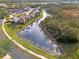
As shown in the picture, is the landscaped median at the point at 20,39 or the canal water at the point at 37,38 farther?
the canal water at the point at 37,38

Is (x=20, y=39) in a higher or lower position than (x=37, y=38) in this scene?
higher

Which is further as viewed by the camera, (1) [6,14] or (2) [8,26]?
(1) [6,14]

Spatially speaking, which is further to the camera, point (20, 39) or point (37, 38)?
point (37, 38)

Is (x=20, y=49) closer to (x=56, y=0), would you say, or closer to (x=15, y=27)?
(x=15, y=27)

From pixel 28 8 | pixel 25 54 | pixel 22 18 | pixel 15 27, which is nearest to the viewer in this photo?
pixel 25 54

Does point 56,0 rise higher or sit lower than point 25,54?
lower

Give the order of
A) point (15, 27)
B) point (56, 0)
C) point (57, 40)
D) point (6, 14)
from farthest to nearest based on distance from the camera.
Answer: point (56, 0)
point (6, 14)
point (15, 27)
point (57, 40)

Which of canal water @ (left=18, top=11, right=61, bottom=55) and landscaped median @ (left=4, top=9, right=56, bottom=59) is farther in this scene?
canal water @ (left=18, top=11, right=61, bottom=55)

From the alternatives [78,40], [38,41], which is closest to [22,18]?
[38,41]
